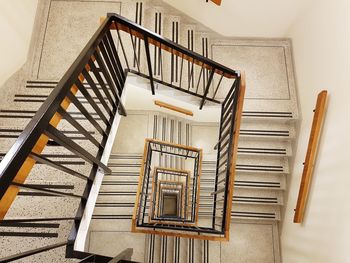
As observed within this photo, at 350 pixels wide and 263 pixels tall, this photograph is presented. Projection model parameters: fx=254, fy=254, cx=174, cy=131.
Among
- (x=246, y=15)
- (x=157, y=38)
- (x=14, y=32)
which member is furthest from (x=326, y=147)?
(x=14, y=32)

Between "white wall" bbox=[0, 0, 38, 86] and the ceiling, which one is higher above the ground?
the ceiling

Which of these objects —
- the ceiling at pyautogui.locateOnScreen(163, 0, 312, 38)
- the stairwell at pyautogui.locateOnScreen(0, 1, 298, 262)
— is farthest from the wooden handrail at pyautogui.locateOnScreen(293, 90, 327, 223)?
the ceiling at pyautogui.locateOnScreen(163, 0, 312, 38)

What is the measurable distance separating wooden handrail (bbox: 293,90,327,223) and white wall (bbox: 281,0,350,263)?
0.07m

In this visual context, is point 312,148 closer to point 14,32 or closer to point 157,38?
point 157,38

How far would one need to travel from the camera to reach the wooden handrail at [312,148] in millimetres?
2871

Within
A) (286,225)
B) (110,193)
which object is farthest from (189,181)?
(286,225)

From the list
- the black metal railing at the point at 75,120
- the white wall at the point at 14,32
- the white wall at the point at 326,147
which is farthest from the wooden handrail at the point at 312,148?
the white wall at the point at 14,32

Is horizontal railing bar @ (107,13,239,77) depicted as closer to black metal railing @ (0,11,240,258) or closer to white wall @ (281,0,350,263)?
black metal railing @ (0,11,240,258)

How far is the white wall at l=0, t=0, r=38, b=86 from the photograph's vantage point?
305 cm

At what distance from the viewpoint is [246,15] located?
4176mm

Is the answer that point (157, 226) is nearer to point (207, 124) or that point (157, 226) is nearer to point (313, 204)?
point (313, 204)

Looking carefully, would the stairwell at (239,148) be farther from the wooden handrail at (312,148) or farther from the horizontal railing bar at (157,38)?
the horizontal railing bar at (157,38)

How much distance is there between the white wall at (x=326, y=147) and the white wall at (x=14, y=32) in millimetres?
3803

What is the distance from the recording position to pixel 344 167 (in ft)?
7.91
